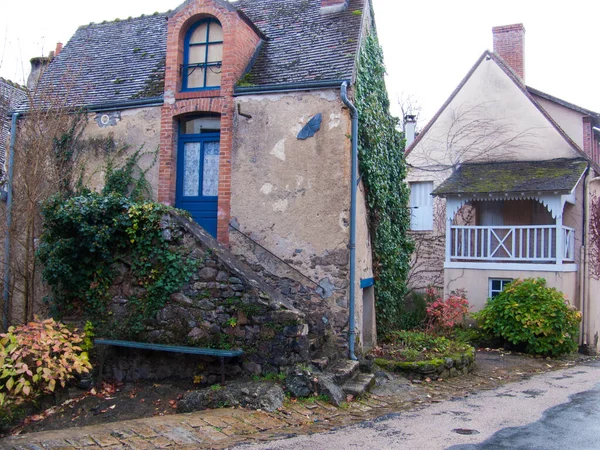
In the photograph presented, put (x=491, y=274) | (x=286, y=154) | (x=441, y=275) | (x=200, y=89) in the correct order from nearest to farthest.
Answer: (x=286, y=154)
(x=200, y=89)
(x=491, y=274)
(x=441, y=275)

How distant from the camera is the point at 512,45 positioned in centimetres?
1836

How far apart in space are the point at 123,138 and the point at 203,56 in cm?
225

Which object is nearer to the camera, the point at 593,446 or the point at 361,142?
the point at 593,446

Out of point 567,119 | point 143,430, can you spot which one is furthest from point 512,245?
point 143,430

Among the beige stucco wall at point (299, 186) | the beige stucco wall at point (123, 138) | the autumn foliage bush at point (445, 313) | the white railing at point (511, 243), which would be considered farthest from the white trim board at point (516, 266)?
the beige stucco wall at point (123, 138)

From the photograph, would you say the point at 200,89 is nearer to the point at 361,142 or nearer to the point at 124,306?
the point at 361,142

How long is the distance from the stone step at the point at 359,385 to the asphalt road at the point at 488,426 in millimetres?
859

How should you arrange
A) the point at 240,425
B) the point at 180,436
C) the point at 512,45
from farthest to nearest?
the point at 512,45 < the point at 240,425 < the point at 180,436

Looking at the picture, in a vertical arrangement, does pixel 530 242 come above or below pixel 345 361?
above

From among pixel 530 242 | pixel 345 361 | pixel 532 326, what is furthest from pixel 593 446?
pixel 530 242

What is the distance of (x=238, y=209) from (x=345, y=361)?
3266mm

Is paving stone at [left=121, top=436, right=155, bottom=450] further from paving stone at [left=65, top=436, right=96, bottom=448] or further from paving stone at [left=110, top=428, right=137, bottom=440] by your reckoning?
paving stone at [left=65, top=436, right=96, bottom=448]

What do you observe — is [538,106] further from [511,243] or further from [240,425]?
[240,425]

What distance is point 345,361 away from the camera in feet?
30.5
